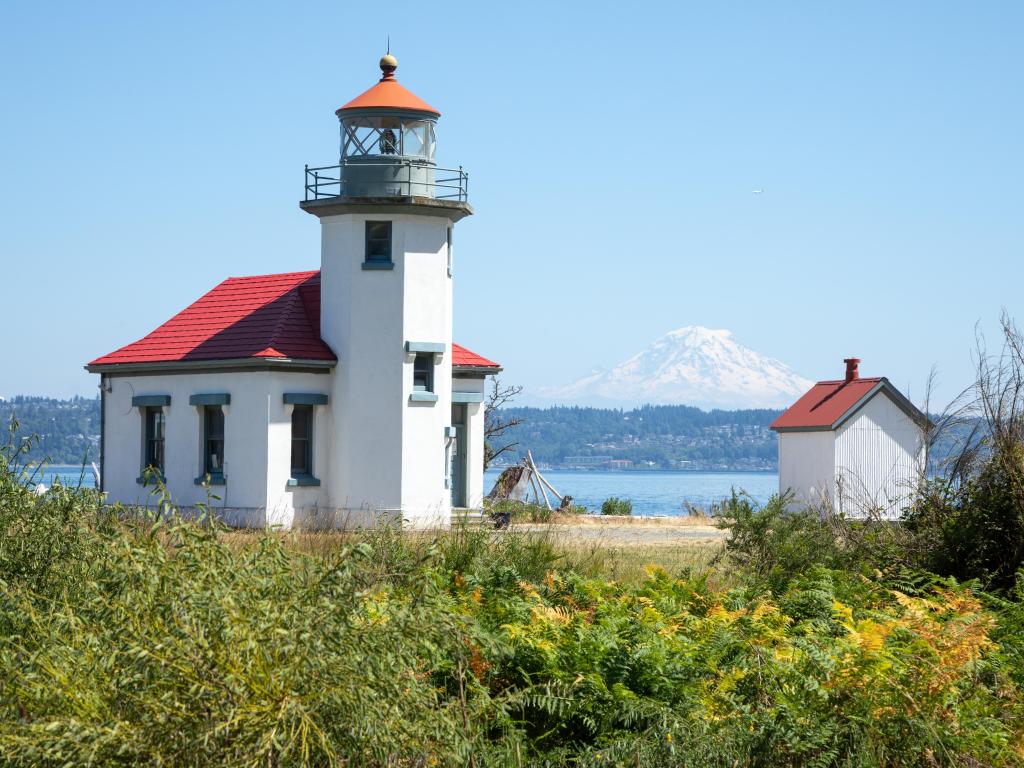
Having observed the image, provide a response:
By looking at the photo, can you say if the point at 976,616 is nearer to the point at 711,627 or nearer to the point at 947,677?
the point at 947,677

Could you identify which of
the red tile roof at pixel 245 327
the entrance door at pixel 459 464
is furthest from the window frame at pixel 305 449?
the entrance door at pixel 459 464

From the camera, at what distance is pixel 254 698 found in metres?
5.19

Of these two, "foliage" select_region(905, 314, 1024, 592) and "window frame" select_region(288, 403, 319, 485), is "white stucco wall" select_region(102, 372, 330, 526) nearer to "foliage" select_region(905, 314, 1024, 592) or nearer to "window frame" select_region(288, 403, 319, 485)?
"window frame" select_region(288, 403, 319, 485)

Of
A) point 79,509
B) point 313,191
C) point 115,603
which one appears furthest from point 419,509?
point 115,603

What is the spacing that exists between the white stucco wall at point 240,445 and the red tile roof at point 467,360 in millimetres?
4582

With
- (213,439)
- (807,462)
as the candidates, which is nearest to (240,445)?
(213,439)

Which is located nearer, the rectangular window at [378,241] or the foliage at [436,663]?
the foliage at [436,663]

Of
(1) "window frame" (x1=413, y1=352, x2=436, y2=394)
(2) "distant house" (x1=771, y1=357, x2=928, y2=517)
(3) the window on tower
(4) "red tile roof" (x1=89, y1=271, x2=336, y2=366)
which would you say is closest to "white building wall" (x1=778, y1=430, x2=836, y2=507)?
(2) "distant house" (x1=771, y1=357, x2=928, y2=517)

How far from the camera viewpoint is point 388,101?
29281 millimetres

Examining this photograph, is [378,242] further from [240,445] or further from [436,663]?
[436,663]

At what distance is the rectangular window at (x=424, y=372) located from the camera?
29.7m

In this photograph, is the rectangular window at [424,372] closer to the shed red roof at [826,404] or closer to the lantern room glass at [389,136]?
the lantern room glass at [389,136]

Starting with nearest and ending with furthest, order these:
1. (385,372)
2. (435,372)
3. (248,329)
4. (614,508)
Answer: (385,372) < (435,372) < (248,329) < (614,508)

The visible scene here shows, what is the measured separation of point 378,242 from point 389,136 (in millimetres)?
2409
